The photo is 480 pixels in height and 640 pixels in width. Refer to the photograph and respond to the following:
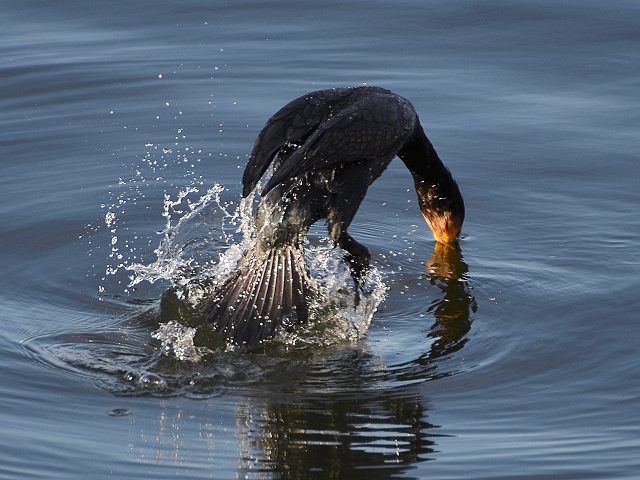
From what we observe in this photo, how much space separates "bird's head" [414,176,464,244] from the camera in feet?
27.3

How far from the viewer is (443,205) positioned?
27.5 feet

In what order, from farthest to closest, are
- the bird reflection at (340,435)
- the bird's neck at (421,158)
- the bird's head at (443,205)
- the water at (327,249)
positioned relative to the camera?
the bird's head at (443,205) < the bird's neck at (421,158) < the water at (327,249) < the bird reflection at (340,435)

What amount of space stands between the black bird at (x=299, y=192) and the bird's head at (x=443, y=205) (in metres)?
1.08

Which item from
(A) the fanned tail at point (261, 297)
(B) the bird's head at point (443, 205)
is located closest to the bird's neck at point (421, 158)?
(B) the bird's head at point (443, 205)

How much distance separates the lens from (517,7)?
12.2 meters

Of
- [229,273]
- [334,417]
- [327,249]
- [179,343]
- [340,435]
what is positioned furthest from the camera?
[327,249]

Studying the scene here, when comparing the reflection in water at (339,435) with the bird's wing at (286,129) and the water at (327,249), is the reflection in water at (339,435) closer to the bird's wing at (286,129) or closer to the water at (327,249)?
the water at (327,249)

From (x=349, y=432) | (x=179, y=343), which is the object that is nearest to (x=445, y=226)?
(x=179, y=343)

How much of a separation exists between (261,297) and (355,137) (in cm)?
96

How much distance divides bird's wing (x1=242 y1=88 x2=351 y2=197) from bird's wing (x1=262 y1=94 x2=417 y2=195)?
73 millimetres

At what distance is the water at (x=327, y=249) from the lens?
5.89 m

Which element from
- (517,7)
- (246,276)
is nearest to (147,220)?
(246,276)

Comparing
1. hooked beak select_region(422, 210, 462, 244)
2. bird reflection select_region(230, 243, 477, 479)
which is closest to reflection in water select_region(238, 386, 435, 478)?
bird reflection select_region(230, 243, 477, 479)

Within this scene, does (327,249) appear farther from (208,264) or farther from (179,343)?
(179,343)
